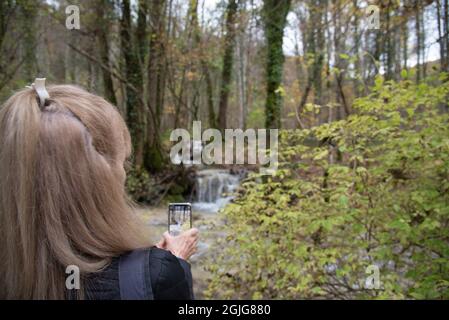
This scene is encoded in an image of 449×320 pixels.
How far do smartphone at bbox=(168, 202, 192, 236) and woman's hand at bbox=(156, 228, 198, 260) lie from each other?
13cm

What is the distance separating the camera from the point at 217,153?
39.9 ft

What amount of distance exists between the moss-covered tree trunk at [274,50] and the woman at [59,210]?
22.8 ft

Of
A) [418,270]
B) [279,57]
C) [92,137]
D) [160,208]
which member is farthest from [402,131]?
[160,208]

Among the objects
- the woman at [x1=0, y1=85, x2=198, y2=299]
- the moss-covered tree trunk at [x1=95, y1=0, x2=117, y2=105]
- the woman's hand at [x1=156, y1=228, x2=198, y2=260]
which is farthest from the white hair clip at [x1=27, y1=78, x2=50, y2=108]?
the moss-covered tree trunk at [x1=95, y1=0, x2=117, y2=105]

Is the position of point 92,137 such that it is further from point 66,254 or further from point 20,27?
point 20,27

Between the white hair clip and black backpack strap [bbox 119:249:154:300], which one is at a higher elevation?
the white hair clip

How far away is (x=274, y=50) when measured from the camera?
904 centimetres

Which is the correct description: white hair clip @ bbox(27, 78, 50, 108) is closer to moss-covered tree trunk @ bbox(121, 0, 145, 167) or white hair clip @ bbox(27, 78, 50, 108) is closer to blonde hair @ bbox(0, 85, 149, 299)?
blonde hair @ bbox(0, 85, 149, 299)

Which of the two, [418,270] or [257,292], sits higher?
[418,270]

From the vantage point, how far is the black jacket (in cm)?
98

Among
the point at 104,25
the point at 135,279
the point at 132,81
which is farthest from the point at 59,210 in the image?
the point at 104,25

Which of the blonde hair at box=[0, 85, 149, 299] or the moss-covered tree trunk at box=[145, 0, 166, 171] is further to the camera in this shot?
the moss-covered tree trunk at box=[145, 0, 166, 171]

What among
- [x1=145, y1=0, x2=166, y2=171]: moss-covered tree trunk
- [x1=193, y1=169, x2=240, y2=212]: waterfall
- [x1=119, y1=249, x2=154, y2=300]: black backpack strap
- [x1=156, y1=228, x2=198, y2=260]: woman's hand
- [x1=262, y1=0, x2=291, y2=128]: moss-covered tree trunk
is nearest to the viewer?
[x1=119, y1=249, x2=154, y2=300]: black backpack strap

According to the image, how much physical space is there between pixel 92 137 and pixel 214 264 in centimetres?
352
